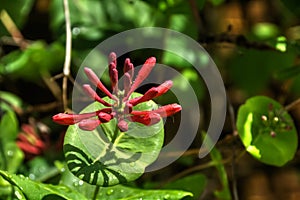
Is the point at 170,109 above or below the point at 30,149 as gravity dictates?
above

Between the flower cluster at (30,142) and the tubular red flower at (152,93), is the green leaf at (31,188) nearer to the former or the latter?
the tubular red flower at (152,93)

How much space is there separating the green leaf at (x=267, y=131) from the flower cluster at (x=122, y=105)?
263 millimetres

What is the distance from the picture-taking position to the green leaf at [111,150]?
0.86m

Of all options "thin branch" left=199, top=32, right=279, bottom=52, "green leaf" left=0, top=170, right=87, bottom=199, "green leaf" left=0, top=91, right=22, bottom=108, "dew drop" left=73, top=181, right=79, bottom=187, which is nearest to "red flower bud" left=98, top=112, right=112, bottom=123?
"green leaf" left=0, top=170, right=87, bottom=199

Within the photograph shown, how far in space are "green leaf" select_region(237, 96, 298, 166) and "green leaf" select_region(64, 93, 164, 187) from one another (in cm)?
18

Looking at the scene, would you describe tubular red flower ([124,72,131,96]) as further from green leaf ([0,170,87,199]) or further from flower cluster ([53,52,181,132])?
green leaf ([0,170,87,199])

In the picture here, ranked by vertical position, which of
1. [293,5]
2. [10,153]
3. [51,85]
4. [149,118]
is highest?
[149,118]

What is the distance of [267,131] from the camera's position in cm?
104

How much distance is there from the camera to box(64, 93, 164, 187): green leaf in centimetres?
86

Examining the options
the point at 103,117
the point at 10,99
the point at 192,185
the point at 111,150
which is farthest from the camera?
the point at 10,99

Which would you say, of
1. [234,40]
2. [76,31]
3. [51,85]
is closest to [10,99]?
Answer: [51,85]

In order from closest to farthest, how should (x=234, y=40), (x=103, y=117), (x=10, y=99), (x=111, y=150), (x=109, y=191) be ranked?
(x=103, y=117) → (x=111, y=150) → (x=109, y=191) → (x=234, y=40) → (x=10, y=99)

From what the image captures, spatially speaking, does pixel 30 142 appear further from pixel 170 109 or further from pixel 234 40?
pixel 170 109

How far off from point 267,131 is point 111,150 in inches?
10.5
